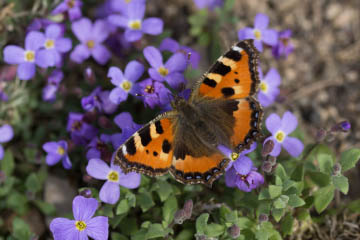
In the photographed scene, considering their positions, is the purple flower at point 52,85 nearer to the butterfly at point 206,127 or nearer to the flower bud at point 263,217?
the butterfly at point 206,127

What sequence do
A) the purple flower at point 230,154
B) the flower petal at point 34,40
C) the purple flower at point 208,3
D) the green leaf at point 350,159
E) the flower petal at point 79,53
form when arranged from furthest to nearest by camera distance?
1. the purple flower at point 208,3
2. the flower petal at point 79,53
3. the flower petal at point 34,40
4. the green leaf at point 350,159
5. the purple flower at point 230,154

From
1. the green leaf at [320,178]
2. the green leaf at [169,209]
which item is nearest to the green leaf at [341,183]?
the green leaf at [320,178]

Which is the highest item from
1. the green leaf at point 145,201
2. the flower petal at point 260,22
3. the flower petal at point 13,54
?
the flower petal at point 260,22

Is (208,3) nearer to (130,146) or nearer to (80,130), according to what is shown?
(80,130)

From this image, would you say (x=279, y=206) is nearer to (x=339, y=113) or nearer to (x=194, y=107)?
(x=194, y=107)

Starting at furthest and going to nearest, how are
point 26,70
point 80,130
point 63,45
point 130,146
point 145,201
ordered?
point 63,45
point 26,70
point 80,130
point 145,201
point 130,146

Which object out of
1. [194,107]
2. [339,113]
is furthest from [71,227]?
[339,113]

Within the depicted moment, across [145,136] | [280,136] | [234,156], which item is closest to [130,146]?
[145,136]

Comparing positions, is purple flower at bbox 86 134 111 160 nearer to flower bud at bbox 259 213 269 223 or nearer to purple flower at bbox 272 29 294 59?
flower bud at bbox 259 213 269 223
